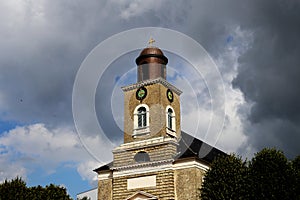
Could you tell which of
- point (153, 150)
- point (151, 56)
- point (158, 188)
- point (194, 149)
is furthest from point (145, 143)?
point (151, 56)

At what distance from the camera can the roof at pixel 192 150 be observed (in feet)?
136

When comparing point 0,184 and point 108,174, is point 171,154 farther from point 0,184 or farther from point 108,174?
point 0,184

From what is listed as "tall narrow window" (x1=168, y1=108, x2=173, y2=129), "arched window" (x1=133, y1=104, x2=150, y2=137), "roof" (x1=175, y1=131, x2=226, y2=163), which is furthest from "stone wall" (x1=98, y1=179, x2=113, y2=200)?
"tall narrow window" (x1=168, y1=108, x2=173, y2=129)

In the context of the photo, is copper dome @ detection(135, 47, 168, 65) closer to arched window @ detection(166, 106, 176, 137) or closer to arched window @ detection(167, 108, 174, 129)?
arched window @ detection(166, 106, 176, 137)

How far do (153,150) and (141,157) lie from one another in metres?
1.78

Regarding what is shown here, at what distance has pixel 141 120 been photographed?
46000mm

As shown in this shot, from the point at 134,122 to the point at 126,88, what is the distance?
4.54 m

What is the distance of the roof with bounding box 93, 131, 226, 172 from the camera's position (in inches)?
1638

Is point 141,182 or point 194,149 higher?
point 194,149

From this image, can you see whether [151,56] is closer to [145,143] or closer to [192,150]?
[145,143]

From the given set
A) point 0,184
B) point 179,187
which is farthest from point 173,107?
point 0,184

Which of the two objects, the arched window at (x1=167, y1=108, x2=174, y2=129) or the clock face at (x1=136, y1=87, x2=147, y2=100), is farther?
the clock face at (x1=136, y1=87, x2=147, y2=100)

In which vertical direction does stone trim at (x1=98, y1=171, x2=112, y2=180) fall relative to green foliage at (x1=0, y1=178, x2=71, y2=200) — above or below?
above

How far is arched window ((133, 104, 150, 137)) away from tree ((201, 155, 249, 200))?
11585 mm
